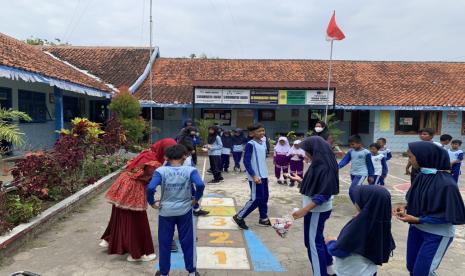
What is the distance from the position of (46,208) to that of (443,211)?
581 cm

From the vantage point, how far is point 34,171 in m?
5.87

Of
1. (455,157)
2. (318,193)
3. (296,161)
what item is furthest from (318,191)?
(296,161)

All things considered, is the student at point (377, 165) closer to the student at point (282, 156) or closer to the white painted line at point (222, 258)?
the student at point (282, 156)

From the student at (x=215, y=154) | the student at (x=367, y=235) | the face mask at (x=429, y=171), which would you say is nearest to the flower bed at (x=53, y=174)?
the student at (x=215, y=154)

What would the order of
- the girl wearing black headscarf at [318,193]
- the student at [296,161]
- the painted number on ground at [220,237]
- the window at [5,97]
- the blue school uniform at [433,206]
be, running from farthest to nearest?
the window at [5,97], the student at [296,161], the painted number on ground at [220,237], the girl wearing black headscarf at [318,193], the blue school uniform at [433,206]

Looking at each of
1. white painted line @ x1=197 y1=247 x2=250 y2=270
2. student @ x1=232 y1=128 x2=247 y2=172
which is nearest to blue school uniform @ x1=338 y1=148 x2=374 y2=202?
white painted line @ x1=197 y1=247 x2=250 y2=270

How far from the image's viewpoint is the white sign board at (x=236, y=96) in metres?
17.6

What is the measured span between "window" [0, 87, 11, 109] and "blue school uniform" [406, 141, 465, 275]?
1231cm

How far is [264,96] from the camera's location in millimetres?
17578

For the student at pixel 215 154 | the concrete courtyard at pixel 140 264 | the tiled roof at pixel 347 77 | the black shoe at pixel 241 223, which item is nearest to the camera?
the concrete courtyard at pixel 140 264

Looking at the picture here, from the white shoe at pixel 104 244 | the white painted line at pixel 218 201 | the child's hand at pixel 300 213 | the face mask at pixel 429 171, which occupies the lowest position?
the white painted line at pixel 218 201

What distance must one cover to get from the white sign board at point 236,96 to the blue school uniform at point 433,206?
570 inches

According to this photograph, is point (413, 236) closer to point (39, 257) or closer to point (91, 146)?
point (39, 257)

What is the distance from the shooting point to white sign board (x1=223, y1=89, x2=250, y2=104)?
17.6 metres
